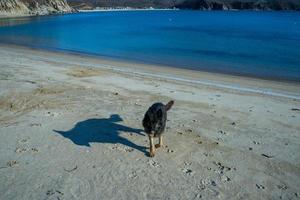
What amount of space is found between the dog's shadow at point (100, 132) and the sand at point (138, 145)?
0.03 meters

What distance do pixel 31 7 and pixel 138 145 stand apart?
160034 mm

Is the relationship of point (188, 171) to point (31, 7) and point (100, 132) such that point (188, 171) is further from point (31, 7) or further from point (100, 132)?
point (31, 7)

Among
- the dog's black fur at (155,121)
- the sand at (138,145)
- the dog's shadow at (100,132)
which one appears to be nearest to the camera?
the sand at (138,145)

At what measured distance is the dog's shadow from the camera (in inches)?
426

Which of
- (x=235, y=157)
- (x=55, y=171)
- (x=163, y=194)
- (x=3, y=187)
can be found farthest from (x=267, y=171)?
(x=3, y=187)

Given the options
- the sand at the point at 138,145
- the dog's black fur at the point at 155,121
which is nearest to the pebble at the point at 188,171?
the sand at the point at 138,145

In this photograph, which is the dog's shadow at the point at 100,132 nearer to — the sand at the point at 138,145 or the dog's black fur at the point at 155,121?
the sand at the point at 138,145

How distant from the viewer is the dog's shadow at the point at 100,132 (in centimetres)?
1083

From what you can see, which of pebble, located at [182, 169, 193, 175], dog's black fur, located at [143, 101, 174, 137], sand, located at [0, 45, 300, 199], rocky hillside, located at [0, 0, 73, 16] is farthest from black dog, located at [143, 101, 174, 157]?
rocky hillside, located at [0, 0, 73, 16]

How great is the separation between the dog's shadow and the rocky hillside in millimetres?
128728

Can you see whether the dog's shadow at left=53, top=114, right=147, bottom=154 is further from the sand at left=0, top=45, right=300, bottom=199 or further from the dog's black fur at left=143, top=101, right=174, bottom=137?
the dog's black fur at left=143, top=101, right=174, bottom=137

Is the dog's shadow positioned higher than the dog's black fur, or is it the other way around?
the dog's black fur

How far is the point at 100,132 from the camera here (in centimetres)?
1153

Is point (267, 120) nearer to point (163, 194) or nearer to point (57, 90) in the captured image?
point (163, 194)
